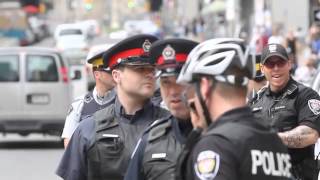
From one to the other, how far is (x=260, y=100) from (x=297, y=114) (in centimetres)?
32

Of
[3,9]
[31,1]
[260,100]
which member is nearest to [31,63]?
[260,100]

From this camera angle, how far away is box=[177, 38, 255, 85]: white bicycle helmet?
146 inches

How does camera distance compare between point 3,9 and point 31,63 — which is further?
point 3,9

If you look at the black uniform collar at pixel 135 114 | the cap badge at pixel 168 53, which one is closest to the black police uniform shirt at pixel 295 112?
the black uniform collar at pixel 135 114

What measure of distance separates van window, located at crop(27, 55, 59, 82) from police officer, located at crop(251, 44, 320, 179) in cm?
1215

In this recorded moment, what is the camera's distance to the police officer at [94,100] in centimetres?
699

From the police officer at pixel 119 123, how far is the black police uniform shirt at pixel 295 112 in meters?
1.42

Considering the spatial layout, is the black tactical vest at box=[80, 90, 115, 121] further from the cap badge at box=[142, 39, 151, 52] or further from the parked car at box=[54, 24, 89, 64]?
the parked car at box=[54, 24, 89, 64]

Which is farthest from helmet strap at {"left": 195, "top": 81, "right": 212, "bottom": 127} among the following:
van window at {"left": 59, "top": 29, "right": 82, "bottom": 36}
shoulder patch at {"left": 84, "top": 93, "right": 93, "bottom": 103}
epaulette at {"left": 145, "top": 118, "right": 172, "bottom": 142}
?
van window at {"left": 59, "top": 29, "right": 82, "bottom": 36}

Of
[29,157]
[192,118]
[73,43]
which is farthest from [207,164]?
[73,43]

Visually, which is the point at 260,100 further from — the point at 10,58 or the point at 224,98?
the point at 10,58

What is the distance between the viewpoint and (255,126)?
147 inches

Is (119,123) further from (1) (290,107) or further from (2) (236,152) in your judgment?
(2) (236,152)

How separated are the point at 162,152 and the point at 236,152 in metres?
1.09
